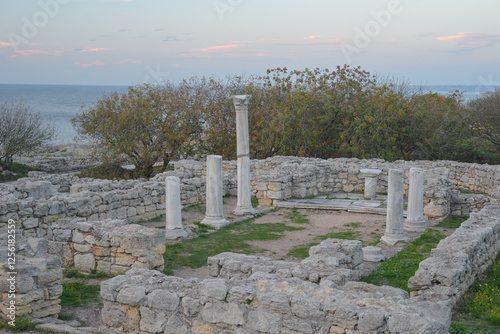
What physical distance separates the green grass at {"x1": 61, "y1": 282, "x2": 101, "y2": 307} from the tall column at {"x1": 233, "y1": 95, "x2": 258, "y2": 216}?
729 centimetres

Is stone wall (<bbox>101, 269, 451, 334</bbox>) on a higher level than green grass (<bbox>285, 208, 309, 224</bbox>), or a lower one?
higher

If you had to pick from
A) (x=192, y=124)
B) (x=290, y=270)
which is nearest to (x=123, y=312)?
(x=290, y=270)

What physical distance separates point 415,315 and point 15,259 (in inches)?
225

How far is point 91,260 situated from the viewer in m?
10.1

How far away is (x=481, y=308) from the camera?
7914 millimetres

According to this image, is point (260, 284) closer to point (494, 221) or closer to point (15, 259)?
point (15, 259)

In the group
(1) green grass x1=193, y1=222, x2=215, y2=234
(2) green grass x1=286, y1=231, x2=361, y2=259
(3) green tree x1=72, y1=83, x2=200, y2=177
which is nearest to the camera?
(2) green grass x1=286, y1=231, x2=361, y2=259

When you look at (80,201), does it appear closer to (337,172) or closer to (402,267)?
(402,267)

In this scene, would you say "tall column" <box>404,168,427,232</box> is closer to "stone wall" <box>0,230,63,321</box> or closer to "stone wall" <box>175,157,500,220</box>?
"stone wall" <box>175,157,500,220</box>

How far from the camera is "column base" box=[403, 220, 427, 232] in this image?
14234 millimetres

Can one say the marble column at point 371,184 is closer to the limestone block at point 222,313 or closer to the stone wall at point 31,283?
the stone wall at point 31,283

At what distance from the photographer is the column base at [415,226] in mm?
14234

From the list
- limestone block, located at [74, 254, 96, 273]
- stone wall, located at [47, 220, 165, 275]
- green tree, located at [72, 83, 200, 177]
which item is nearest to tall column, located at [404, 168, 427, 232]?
stone wall, located at [47, 220, 165, 275]

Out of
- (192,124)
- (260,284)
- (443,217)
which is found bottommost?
(443,217)
